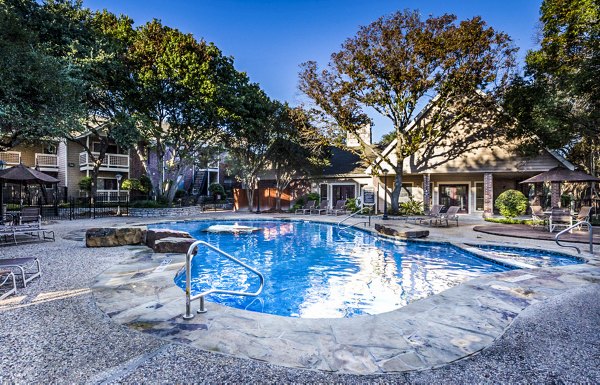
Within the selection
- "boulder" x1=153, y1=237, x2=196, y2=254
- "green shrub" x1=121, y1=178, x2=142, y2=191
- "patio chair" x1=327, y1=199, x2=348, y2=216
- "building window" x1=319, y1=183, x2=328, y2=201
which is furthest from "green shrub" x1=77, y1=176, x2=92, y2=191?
"boulder" x1=153, y1=237, x2=196, y2=254

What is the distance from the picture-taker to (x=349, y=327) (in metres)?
3.91

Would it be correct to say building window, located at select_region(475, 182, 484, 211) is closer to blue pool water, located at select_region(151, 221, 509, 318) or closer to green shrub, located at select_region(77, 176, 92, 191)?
blue pool water, located at select_region(151, 221, 509, 318)

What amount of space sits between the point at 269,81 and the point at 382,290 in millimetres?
22754

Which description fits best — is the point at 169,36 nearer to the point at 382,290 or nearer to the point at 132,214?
the point at 132,214

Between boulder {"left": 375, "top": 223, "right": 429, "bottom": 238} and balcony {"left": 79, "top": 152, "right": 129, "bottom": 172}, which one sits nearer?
boulder {"left": 375, "top": 223, "right": 429, "bottom": 238}

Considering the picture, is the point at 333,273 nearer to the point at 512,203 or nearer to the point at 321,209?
the point at 512,203

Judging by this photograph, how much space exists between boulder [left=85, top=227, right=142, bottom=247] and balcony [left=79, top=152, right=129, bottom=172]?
20.1 metres

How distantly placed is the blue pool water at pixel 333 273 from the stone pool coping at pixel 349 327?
148cm

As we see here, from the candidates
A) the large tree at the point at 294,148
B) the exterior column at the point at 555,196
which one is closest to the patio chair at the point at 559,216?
the exterior column at the point at 555,196

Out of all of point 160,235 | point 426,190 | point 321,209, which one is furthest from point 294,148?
point 160,235

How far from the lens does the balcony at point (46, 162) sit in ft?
85.2

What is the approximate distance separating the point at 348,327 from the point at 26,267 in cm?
797

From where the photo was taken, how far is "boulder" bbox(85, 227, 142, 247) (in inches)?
389

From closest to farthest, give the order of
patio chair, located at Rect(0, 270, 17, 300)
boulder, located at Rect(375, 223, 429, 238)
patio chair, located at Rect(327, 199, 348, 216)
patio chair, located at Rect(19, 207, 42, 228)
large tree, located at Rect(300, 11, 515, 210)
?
patio chair, located at Rect(0, 270, 17, 300)
boulder, located at Rect(375, 223, 429, 238)
patio chair, located at Rect(19, 207, 42, 228)
large tree, located at Rect(300, 11, 515, 210)
patio chair, located at Rect(327, 199, 348, 216)
